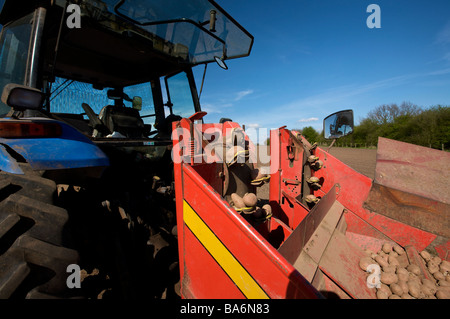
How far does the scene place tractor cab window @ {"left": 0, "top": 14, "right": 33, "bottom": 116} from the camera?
1.52m

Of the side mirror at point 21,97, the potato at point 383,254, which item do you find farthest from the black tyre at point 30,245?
the potato at point 383,254

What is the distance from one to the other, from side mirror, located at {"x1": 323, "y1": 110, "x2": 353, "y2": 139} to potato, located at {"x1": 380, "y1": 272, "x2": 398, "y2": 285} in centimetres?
139

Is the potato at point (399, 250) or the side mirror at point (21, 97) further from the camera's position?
the potato at point (399, 250)

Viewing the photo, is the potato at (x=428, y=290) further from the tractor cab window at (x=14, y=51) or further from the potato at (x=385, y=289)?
the tractor cab window at (x=14, y=51)

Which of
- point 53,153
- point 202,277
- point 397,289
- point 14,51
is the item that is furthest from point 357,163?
point 14,51

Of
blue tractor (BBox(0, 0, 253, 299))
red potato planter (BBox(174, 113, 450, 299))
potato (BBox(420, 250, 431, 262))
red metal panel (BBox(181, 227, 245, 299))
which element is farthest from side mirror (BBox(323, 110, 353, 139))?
red metal panel (BBox(181, 227, 245, 299))

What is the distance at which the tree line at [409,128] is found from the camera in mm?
23770

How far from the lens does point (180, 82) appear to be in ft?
9.21

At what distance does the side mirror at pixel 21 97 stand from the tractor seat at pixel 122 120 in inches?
43.7

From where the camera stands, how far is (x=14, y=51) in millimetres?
1624

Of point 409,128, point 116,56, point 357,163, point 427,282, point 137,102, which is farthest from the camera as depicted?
point 409,128

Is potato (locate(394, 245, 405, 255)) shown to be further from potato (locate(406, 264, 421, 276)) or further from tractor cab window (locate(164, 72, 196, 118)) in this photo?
tractor cab window (locate(164, 72, 196, 118))

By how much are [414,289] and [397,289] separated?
0.37 ft

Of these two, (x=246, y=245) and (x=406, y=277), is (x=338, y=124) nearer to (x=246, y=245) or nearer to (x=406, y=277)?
(x=406, y=277)
